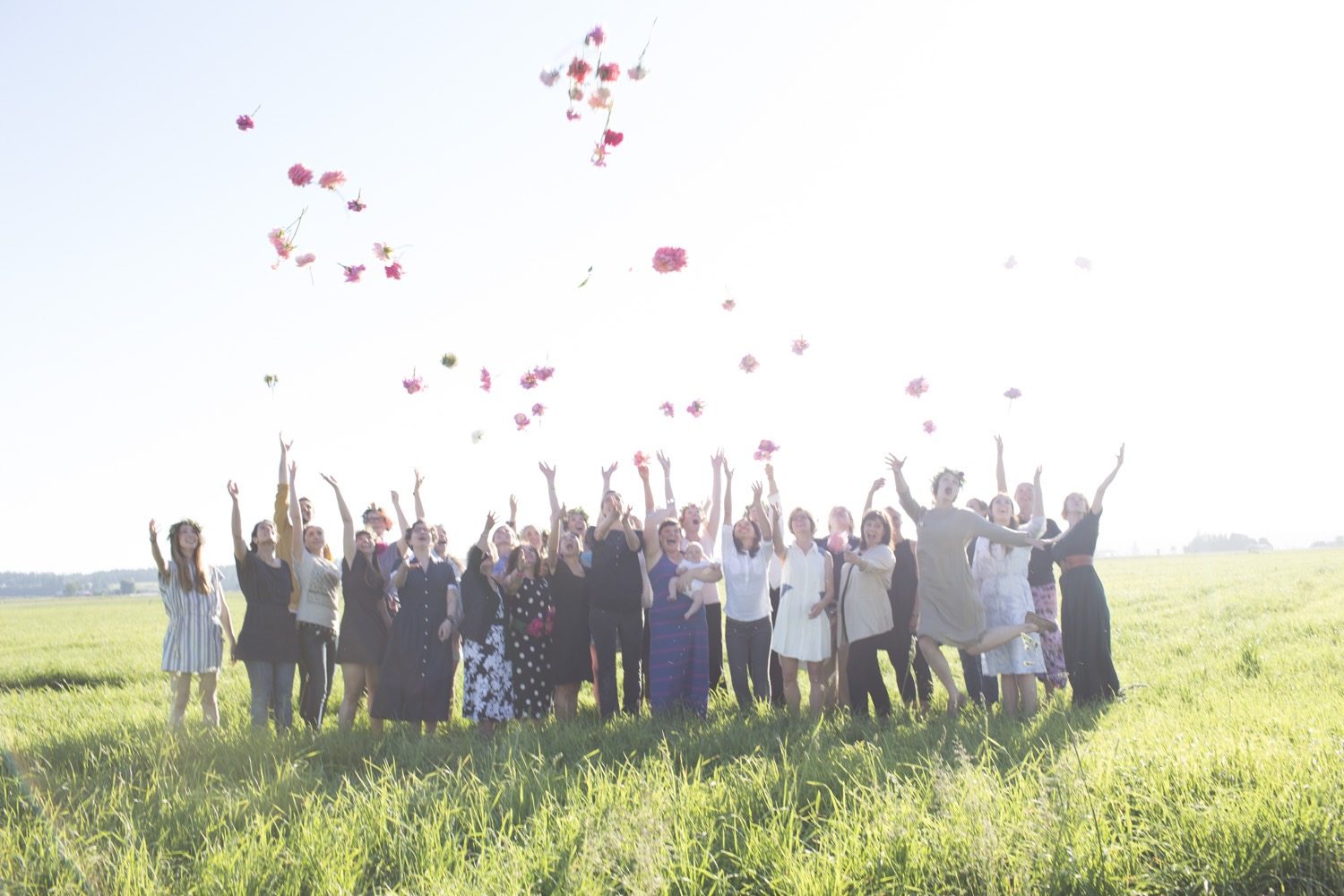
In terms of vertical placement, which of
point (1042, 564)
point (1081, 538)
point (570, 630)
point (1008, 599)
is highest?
point (1081, 538)

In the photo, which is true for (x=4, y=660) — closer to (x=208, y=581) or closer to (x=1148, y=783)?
(x=208, y=581)

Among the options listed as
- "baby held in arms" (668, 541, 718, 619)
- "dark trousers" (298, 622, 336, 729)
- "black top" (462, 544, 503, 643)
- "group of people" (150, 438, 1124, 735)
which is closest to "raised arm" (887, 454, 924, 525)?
"group of people" (150, 438, 1124, 735)

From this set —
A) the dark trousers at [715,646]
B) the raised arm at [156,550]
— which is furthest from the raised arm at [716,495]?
the raised arm at [156,550]

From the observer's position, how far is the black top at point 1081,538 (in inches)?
374

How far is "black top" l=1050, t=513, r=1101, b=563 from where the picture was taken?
9.49 m

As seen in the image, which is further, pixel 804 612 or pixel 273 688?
pixel 804 612

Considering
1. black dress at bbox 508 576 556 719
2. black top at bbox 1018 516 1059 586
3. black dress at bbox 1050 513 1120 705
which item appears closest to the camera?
black dress at bbox 508 576 556 719

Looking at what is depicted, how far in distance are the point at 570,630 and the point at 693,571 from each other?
1.39m

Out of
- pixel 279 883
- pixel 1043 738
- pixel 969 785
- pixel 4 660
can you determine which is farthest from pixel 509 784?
pixel 4 660

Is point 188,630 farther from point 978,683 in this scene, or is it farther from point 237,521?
point 978,683

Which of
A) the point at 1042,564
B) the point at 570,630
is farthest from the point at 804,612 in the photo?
the point at 1042,564

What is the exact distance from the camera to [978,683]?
10.1 metres

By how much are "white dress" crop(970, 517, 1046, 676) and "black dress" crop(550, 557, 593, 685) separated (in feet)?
12.9

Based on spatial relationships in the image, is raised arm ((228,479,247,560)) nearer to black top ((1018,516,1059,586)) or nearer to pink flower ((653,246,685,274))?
pink flower ((653,246,685,274))
